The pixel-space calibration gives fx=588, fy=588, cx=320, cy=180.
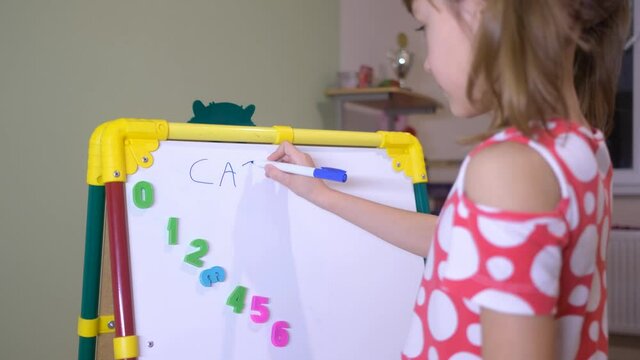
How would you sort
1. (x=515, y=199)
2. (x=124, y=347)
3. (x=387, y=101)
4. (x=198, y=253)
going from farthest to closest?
1. (x=387, y=101)
2. (x=198, y=253)
3. (x=124, y=347)
4. (x=515, y=199)

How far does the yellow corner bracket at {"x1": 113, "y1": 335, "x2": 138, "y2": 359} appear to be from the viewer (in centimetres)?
84

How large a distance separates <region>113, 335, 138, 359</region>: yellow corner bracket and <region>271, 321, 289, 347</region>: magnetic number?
231 millimetres

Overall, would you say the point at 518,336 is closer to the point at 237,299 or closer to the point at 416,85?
the point at 237,299

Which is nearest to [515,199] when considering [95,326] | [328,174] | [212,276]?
[328,174]

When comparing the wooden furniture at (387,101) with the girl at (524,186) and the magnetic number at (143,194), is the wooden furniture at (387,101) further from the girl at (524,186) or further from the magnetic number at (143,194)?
the girl at (524,186)

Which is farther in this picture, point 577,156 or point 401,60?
point 401,60

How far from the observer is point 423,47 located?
3.27m

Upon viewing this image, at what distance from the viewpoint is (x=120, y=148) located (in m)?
0.90

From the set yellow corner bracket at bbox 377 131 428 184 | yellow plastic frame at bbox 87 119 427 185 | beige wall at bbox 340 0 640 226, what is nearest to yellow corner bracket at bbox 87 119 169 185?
yellow plastic frame at bbox 87 119 427 185

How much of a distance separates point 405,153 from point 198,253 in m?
0.50

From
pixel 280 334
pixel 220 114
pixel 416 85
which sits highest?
pixel 416 85

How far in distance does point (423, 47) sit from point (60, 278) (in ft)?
7.72

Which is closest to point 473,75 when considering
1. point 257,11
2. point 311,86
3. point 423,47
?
point 257,11

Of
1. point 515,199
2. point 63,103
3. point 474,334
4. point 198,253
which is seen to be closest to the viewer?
point 515,199
